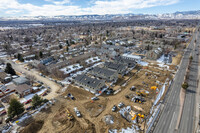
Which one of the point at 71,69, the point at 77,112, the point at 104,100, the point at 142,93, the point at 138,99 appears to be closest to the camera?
the point at 77,112

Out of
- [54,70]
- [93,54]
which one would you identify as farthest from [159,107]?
[93,54]

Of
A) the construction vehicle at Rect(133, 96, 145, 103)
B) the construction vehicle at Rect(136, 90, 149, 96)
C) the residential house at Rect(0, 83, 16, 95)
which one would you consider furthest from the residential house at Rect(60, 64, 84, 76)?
the construction vehicle at Rect(133, 96, 145, 103)

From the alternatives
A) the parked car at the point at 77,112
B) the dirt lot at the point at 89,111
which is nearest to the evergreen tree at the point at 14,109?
the dirt lot at the point at 89,111

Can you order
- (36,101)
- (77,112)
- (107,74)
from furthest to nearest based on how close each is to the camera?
(107,74)
(36,101)
(77,112)

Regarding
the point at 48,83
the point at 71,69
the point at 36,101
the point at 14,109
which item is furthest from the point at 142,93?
the point at 14,109

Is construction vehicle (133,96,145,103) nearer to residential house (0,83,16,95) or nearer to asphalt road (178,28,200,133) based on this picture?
asphalt road (178,28,200,133)

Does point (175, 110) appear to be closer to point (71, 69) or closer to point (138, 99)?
point (138, 99)

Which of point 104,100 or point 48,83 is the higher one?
point 48,83
